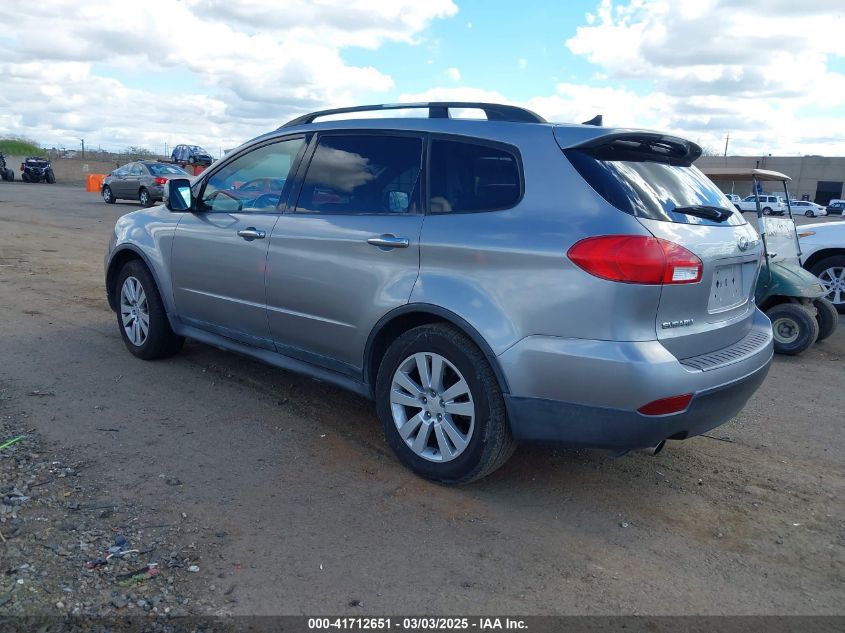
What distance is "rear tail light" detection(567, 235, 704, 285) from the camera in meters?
3.17

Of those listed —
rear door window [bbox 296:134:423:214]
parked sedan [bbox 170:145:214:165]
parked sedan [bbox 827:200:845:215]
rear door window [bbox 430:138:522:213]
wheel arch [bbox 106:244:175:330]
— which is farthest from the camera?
parked sedan [bbox 827:200:845:215]

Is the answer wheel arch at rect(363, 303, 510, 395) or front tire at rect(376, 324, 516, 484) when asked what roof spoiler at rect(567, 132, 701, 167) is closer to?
wheel arch at rect(363, 303, 510, 395)

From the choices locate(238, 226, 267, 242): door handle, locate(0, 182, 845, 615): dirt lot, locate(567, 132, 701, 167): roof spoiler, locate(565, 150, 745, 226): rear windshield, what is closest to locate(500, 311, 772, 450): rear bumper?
locate(0, 182, 845, 615): dirt lot

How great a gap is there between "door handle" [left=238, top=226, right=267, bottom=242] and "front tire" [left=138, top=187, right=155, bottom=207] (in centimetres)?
2058

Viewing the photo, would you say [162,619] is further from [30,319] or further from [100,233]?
[100,233]

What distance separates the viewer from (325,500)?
3650 mm

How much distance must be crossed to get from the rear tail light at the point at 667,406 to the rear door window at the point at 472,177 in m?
1.16

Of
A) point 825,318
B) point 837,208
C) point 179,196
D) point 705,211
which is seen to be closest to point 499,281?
point 705,211

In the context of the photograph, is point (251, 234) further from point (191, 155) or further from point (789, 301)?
point (191, 155)

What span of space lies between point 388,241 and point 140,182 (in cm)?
2271

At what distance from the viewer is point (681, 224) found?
3.40 m

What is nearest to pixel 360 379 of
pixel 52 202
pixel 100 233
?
pixel 100 233

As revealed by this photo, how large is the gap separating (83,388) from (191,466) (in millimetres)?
1676

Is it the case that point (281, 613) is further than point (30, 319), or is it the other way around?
point (30, 319)
